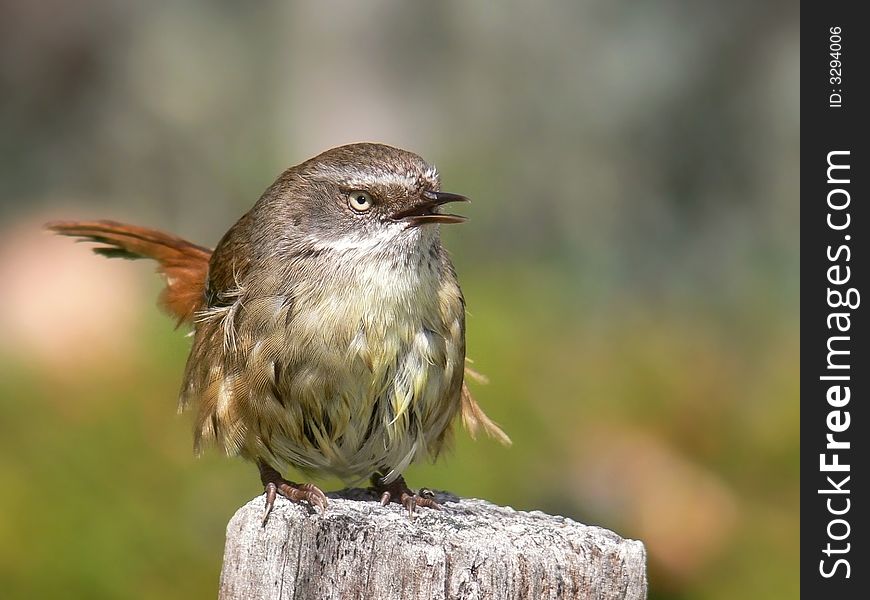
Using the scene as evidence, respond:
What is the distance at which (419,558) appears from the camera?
278 centimetres

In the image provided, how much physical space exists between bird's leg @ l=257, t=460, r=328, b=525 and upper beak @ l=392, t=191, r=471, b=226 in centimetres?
83

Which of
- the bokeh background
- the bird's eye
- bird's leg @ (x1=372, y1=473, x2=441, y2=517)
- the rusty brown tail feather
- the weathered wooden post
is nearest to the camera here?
the weathered wooden post

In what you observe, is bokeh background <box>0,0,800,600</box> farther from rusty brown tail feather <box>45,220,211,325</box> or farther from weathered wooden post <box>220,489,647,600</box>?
weathered wooden post <box>220,489,647,600</box>

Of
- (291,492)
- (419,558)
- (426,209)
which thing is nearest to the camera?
(419,558)

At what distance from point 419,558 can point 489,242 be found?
6430 millimetres

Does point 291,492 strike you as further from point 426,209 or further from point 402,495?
point 426,209

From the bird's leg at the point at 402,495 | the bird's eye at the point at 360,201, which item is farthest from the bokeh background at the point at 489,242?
the bird's eye at the point at 360,201

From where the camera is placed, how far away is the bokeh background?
6168 millimetres

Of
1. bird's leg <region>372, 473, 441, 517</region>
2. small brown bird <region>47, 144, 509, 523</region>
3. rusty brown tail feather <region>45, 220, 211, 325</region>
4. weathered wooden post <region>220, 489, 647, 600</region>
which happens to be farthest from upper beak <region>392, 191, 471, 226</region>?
rusty brown tail feather <region>45, 220, 211, 325</region>

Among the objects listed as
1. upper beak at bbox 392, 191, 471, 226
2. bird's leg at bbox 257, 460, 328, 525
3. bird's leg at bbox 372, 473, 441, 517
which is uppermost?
upper beak at bbox 392, 191, 471, 226

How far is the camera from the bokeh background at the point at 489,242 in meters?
6.17

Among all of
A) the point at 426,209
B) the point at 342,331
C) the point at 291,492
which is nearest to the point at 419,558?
the point at 291,492
